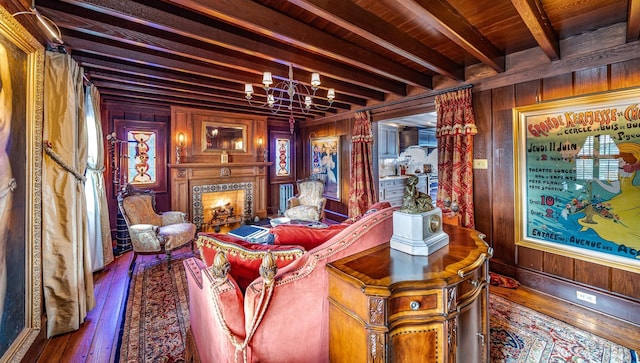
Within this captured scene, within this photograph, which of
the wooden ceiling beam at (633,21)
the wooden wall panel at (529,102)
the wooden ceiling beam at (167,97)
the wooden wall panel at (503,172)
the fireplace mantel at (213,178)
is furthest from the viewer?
the fireplace mantel at (213,178)

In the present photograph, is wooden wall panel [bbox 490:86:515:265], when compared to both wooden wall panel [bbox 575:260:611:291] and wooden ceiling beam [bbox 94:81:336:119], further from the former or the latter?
wooden ceiling beam [bbox 94:81:336:119]

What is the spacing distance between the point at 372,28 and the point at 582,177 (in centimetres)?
248

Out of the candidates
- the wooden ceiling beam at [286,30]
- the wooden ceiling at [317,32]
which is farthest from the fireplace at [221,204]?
the wooden ceiling beam at [286,30]

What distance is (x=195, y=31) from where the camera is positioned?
208cm

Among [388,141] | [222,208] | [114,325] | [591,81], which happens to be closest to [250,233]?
[114,325]

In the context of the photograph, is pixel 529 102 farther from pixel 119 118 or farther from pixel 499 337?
pixel 119 118

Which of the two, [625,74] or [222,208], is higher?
[625,74]

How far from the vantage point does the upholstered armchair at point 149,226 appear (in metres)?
3.30

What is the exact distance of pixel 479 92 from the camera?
3238mm

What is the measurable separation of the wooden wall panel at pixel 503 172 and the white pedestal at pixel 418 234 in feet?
7.19

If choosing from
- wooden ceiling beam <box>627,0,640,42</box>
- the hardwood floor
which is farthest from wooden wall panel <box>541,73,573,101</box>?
the hardwood floor

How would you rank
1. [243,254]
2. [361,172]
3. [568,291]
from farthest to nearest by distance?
1. [361,172]
2. [568,291]
3. [243,254]

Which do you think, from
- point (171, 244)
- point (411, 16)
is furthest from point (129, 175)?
point (411, 16)

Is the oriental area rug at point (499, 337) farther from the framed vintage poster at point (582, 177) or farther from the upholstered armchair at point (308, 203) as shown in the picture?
the upholstered armchair at point (308, 203)
